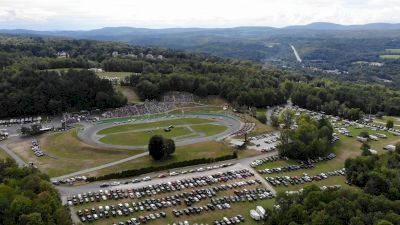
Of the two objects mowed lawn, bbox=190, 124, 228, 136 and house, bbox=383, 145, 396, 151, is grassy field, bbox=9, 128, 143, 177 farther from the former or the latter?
house, bbox=383, 145, 396, 151

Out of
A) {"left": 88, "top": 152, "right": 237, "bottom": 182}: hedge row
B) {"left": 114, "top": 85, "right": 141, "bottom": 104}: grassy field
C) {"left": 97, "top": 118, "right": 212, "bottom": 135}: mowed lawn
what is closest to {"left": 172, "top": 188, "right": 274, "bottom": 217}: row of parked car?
{"left": 88, "top": 152, "right": 237, "bottom": 182}: hedge row

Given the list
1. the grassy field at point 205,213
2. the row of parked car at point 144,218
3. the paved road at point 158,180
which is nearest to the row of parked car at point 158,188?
the grassy field at point 205,213

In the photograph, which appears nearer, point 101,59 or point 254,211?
point 254,211

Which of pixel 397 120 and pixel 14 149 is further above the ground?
pixel 14 149

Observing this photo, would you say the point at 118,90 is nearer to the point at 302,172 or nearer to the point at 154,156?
the point at 154,156

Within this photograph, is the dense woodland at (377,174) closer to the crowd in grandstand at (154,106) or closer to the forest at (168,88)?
the forest at (168,88)

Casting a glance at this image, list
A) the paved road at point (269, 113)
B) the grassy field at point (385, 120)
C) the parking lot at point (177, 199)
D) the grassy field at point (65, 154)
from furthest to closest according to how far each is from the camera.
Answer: the grassy field at point (385, 120) → the paved road at point (269, 113) → the grassy field at point (65, 154) → the parking lot at point (177, 199)

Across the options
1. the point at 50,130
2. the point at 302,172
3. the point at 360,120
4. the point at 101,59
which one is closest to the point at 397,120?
the point at 360,120
